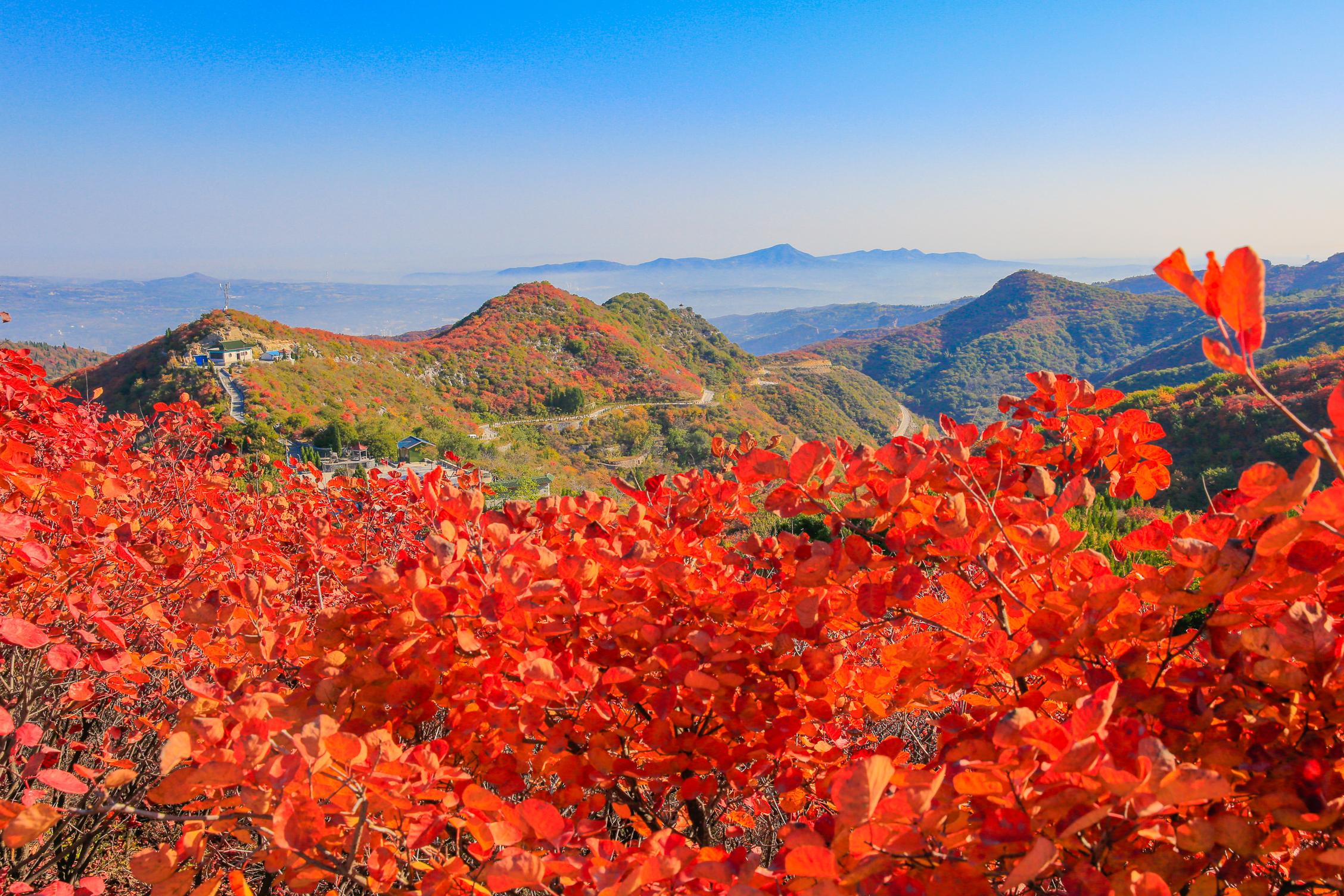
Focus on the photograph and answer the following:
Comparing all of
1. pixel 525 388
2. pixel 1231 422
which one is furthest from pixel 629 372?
pixel 1231 422

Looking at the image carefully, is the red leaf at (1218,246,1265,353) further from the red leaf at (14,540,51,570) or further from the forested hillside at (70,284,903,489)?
the forested hillside at (70,284,903,489)

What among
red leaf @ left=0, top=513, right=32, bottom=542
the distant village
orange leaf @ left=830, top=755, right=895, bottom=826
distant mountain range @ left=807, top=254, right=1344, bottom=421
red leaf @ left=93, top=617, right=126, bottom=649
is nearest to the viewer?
orange leaf @ left=830, top=755, right=895, bottom=826

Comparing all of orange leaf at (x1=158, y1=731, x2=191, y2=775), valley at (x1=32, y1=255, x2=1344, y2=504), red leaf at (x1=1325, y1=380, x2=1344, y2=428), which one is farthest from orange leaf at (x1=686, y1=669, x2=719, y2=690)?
valley at (x1=32, y1=255, x2=1344, y2=504)

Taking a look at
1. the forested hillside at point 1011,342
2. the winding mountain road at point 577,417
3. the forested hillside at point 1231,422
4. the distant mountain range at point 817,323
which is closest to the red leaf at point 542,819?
the forested hillside at point 1231,422

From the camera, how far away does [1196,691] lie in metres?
0.85

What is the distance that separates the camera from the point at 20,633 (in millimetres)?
1050

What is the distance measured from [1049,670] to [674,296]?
182m

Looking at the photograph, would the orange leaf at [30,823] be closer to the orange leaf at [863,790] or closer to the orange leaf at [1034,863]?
the orange leaf at [863,790]

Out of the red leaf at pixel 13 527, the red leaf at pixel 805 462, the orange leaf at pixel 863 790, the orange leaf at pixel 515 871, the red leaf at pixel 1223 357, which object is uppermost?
the red leaf at pixel 1223 357

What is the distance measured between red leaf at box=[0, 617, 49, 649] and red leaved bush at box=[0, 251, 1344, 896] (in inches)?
0.4

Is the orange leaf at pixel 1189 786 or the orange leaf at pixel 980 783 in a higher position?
the orange leaf at pixel 1189 786

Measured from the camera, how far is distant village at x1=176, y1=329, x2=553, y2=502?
14281 millimetres

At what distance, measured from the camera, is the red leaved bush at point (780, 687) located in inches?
28.2

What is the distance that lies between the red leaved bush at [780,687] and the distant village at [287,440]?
10749mm
